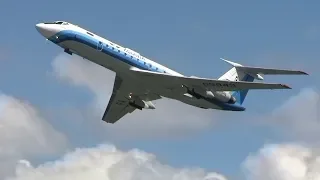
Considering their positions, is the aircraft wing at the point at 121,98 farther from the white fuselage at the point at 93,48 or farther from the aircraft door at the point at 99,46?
the aircraft door at the point at 99,46

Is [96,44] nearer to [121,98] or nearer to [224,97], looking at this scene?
[121,98]

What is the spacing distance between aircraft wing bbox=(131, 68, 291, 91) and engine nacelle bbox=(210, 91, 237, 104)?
2416mm

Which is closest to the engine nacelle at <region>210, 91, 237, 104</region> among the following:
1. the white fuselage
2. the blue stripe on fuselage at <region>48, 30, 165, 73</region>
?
the white fuselage

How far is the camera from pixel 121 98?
7181cm

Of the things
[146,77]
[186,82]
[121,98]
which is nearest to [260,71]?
[186,82]

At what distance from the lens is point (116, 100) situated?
72938mm

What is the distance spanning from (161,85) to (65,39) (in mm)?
9542

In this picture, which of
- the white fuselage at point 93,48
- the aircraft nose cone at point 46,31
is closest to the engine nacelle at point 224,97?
the white fuselage at point 93,48

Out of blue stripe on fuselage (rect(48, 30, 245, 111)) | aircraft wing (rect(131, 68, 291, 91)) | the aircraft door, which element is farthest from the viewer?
aircraft wing (rect(131, 68, 291, 91))

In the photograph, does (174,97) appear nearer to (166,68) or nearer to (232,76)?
(166,68)

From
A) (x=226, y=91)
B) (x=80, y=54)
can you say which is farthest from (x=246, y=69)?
(x=80, y=54)

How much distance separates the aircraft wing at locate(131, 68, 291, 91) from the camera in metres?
63.5

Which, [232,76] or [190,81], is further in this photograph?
[232,76]

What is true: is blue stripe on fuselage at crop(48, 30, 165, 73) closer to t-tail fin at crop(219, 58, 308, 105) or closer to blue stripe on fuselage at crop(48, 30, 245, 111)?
blue stripe on fuselage at crop(48, 30, 245, 111)
